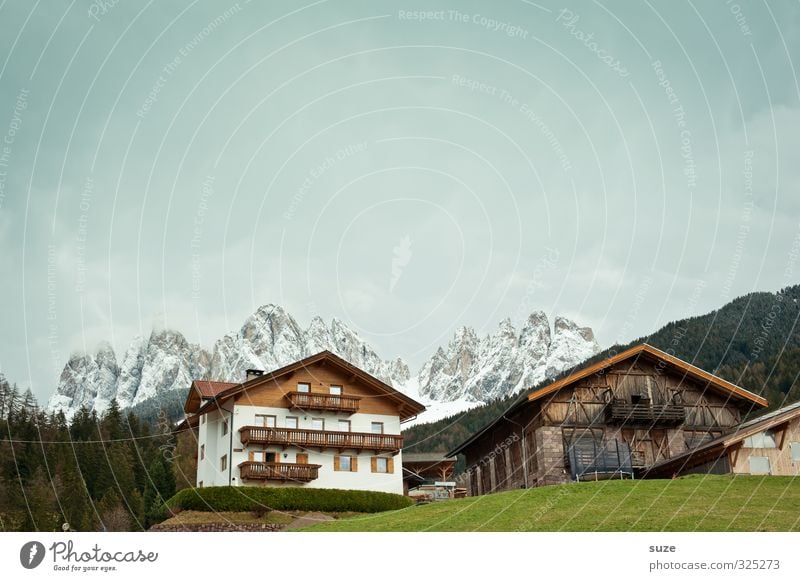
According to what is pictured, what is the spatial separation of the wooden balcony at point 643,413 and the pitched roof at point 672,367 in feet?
7.06

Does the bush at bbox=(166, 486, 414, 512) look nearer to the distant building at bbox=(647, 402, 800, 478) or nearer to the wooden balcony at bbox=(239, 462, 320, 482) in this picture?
the wooden balcony at bbox=(239, 462, 320, 482)

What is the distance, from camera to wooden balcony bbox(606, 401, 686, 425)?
45.8m

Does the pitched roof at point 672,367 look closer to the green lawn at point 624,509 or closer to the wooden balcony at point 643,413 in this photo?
the wooden balcony at point 643,413

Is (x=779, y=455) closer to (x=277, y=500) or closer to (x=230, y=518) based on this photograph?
(x=277, y=500)

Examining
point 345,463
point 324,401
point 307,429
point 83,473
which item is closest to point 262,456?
point 307,429

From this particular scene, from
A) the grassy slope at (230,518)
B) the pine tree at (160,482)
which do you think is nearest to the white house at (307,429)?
the grassy slope at (230,518)

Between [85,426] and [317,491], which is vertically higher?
[85,426]

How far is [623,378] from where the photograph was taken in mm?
47719

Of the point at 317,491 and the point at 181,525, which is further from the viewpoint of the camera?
the point at 317,491

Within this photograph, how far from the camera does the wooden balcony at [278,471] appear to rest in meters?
44.4

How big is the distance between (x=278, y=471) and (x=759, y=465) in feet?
79.3
